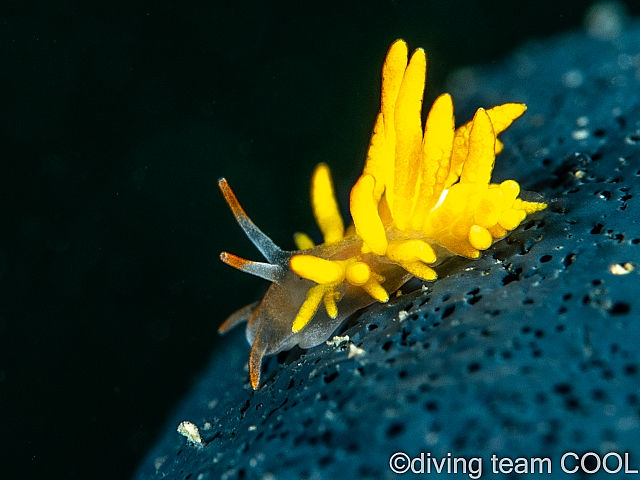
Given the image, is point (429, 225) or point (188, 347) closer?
point (429, 225)

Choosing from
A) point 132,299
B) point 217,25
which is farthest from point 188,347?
point 217,25

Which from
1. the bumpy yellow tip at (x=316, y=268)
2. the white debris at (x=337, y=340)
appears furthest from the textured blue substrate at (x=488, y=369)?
the bumpy yellow tip at (x=316, y=268)

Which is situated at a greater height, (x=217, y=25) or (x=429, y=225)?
(x=217, y=25)

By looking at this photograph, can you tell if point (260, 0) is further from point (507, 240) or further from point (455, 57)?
point (507, 240)

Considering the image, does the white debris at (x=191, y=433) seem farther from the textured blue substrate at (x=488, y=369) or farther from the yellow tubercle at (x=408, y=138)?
the yellow tubercle at (x=408, y=138)

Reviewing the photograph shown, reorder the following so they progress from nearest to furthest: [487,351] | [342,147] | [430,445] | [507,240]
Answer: [430,445] → [487,351] → [507,240] → [342,147]

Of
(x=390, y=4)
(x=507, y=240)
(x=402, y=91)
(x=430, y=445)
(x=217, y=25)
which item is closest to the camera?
(x=430, y=445)
